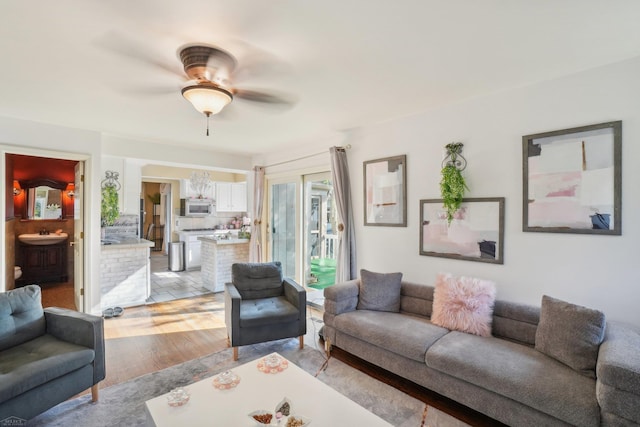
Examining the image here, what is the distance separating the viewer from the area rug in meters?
2.12

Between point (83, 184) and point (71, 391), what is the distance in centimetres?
298

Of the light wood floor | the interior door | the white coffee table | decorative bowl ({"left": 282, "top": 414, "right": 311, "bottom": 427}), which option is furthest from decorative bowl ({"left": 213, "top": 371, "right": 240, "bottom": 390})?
the interior door

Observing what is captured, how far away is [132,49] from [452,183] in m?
2.90

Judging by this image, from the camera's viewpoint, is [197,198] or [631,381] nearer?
[631,381]

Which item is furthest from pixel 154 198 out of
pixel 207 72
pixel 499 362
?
pixel 499 362

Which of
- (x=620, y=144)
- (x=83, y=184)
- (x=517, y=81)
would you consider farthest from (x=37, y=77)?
(x=620, y=144)

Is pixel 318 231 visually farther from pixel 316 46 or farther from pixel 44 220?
pixel 44 220

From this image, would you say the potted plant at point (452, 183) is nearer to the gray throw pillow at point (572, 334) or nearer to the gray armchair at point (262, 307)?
the gray throw pillow at point (572, 334)

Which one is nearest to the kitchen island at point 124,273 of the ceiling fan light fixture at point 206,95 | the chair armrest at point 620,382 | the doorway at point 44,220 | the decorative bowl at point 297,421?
the doorway at point 44,220

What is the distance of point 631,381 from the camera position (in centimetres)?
151

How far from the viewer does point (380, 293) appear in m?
Result: 3.15

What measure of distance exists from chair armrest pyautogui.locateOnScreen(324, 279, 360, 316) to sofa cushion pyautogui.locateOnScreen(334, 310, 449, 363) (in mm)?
76

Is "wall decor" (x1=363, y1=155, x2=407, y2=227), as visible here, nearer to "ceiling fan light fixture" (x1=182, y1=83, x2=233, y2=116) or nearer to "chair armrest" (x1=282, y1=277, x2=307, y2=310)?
"chair armrest" (x1=282, y1=277, x2=307, y2=310)

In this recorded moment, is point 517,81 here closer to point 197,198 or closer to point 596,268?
point 596,268
